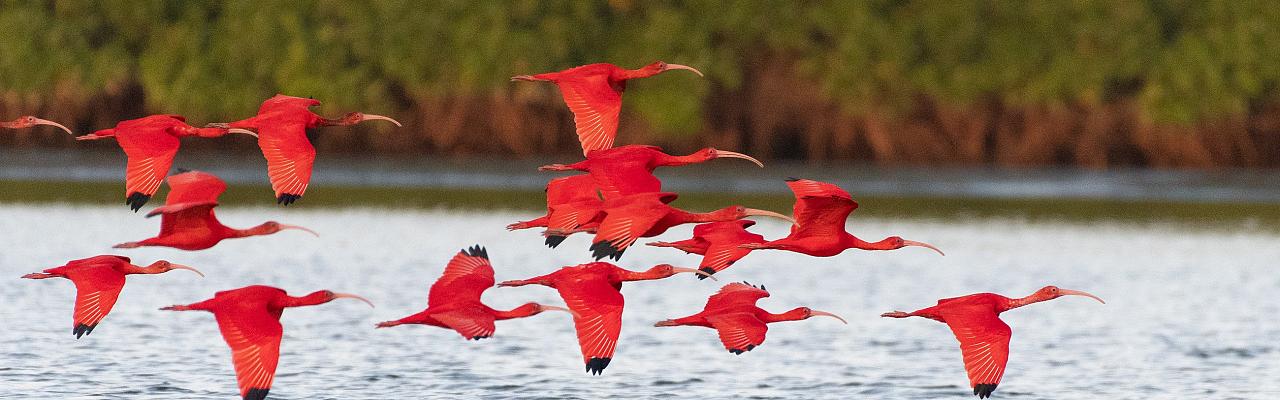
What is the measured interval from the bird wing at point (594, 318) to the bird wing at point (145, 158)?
87.3 inches

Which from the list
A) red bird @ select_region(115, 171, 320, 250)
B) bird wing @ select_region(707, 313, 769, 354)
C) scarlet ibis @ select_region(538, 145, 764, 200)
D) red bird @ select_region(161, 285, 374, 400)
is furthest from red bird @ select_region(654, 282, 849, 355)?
red bird @ select_region(115, 171, 320, 250)

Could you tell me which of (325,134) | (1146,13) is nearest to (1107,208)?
(1146,13)

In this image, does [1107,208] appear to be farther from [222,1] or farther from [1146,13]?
[222,1]

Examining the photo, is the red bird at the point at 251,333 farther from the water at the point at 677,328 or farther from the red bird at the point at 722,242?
the water at the point at 677,328

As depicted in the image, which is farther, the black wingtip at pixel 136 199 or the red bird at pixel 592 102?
the red bird at pixel 592 102

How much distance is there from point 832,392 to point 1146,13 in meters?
47.2

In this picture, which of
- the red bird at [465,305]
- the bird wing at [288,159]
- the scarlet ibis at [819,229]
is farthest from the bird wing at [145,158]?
the scarlet ibis at [819,229]

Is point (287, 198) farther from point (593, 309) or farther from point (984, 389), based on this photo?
point (984, 389)

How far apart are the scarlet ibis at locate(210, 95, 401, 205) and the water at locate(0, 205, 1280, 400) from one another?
671cm

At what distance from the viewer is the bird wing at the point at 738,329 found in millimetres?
15203

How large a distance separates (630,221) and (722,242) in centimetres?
143

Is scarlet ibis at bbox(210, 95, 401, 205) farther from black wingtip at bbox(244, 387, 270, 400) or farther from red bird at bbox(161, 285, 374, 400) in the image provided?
black wingtip at bbox(244, 387, 270, 400)

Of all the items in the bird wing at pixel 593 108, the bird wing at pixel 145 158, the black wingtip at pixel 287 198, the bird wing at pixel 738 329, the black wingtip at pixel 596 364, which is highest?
the bird wing at pixel 593 108

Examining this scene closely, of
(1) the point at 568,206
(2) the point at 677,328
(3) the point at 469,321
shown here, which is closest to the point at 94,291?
(3) the point at 469,321
